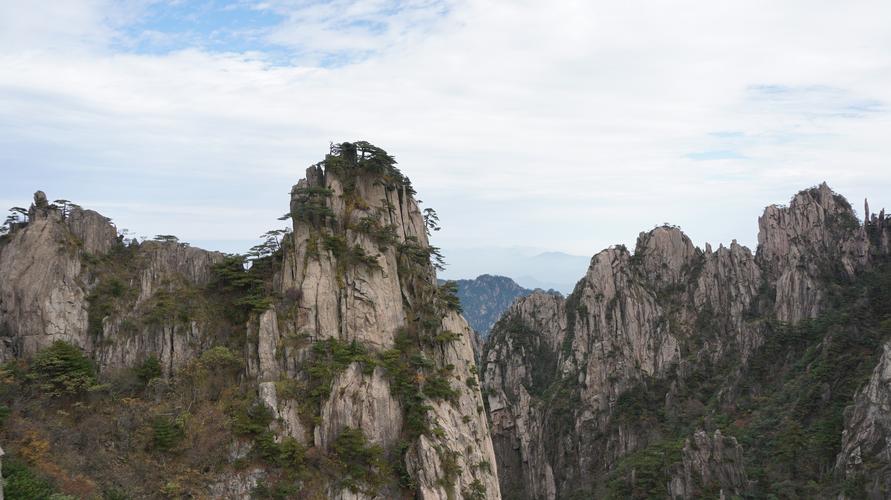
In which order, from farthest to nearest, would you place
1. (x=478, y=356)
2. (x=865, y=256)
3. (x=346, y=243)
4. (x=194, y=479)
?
1. (x=478, y=356)
2. (x=865, y=256)
3. (x=346, y=243)
4. (x=194, y=479)

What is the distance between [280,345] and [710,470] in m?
51.3

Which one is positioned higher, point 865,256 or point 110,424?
point 865,256

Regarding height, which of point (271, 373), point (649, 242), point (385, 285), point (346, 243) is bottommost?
point (271, 373)

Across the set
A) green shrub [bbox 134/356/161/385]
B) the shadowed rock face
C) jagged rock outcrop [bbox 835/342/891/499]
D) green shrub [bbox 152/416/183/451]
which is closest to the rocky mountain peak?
jagged rock outcrop [bbox 835/342/891/499]

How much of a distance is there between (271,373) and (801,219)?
91.2 meters

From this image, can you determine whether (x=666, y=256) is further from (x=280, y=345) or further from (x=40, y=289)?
(x=40, y=289)

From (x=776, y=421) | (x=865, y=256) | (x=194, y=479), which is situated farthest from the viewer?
(x=865, y=256)

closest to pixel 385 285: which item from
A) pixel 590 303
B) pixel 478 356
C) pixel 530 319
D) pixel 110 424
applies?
pixel 110 424

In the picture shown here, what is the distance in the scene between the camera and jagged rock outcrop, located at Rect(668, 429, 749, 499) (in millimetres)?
69188

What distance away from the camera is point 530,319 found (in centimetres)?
12412

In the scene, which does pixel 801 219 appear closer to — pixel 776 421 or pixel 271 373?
pixel 776 421

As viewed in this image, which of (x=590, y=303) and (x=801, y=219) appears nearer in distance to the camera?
(x=801, y=219)

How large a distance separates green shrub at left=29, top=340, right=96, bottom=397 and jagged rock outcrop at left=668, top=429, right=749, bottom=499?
60078mm

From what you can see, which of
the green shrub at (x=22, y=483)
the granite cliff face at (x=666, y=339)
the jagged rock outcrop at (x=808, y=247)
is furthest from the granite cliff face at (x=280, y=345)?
the jagged rock outcrop at (x=808, y=247)
